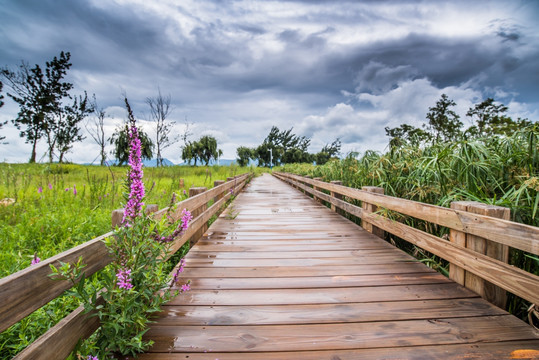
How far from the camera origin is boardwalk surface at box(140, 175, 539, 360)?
152 cm

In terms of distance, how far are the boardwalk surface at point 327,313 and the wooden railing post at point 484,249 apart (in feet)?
0.28

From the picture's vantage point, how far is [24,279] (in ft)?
3.26

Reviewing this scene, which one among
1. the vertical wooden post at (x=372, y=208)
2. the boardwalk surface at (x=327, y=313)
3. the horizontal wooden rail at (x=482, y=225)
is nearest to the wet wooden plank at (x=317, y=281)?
the boardwalk surface at (x=327, y=313)

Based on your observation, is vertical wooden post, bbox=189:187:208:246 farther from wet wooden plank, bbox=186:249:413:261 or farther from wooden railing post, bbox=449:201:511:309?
wooden railing post, bbox=449:201:511:309

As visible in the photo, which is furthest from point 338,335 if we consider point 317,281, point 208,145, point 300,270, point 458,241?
point 208,145

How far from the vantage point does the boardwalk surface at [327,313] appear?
4.98 ft

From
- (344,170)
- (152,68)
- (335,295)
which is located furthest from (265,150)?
(335,295)

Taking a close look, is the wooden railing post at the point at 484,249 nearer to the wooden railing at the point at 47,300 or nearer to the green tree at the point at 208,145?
the wooden railing at the point at 47,300

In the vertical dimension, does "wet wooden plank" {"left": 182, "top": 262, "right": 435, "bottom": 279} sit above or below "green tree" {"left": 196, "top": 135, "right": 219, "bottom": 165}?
below

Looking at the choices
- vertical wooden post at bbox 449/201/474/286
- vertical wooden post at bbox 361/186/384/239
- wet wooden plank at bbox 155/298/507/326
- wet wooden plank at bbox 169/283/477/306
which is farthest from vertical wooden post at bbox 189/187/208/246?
vertical wooden post at bbox 449/201/474/286

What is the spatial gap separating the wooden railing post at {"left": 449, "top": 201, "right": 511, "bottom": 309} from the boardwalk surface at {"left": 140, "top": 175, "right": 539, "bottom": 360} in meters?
0.08

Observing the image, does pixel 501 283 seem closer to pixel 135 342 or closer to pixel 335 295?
pixel 335 295

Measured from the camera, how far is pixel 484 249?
201cm

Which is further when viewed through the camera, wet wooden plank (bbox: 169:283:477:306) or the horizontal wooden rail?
wet wooden plank (bbox: 169:283:477:306)
